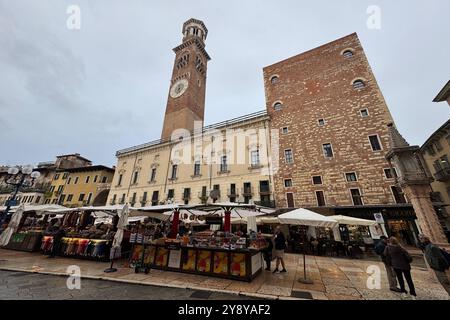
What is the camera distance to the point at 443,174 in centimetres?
1969

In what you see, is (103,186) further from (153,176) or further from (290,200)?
(290,200)

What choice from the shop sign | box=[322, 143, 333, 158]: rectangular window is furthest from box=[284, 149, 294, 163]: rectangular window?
the shop sign

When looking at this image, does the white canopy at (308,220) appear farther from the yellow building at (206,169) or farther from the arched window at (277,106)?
the arched window at (277,106)

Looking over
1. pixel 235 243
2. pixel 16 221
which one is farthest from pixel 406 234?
pixel 16 221

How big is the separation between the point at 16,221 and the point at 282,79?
28211mm

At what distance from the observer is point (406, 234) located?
14.4 m

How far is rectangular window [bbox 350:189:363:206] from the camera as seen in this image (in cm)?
1567

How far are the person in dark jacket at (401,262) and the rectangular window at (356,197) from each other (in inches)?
471

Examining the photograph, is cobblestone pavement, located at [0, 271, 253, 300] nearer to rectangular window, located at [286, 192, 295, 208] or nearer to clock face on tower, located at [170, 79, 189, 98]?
rectangular window, located at [286, 192, 295, 208]

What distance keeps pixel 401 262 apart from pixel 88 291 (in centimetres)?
900

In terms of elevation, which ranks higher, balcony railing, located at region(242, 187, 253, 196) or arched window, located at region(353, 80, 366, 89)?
arched window, located at region(353, 80, 366, 89)

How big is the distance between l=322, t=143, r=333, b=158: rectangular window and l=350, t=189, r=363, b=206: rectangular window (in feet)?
12.5

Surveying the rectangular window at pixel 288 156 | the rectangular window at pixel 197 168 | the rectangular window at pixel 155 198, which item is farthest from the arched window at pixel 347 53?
the rectangular window at pixel 155 198

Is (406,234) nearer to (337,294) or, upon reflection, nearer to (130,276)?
(337,294)
